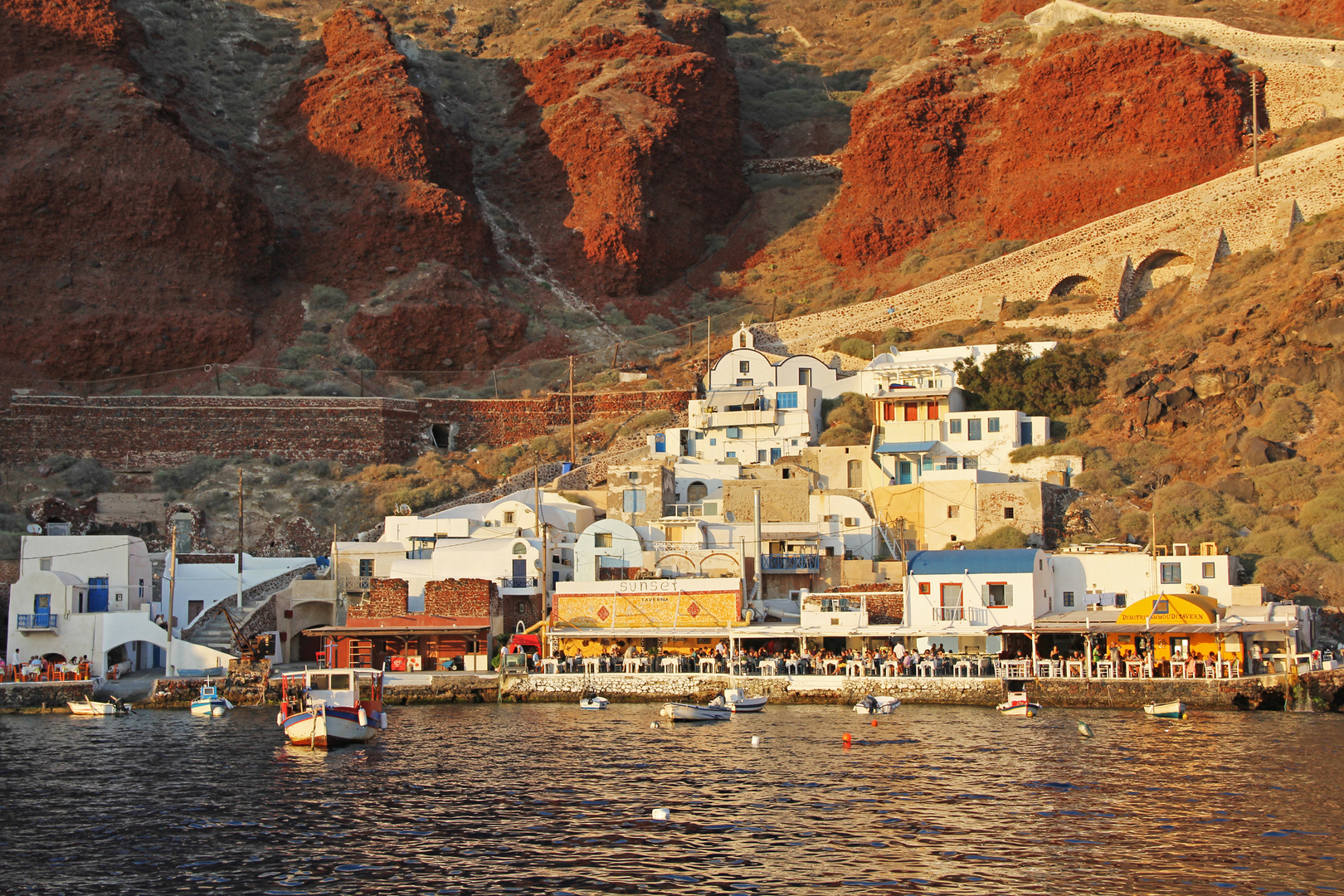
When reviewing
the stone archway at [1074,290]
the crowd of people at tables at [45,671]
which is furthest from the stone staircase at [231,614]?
the stone archway at [1074,290]

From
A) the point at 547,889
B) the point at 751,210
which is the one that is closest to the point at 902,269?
the point at 751,210

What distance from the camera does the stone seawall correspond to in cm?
4256

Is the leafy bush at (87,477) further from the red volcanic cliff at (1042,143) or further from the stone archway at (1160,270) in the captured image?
the stone archway at (1160,270)

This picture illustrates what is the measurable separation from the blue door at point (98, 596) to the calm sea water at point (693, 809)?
454 inches

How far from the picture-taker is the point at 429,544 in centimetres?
5159

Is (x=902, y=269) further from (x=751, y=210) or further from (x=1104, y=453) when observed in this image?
(x=1104, y=453)

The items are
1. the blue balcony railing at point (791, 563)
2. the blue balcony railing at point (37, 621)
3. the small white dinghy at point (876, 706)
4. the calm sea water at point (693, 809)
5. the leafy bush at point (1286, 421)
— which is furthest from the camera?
the leafy bush at point (1286, 421)

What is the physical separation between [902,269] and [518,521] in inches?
1286

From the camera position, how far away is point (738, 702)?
39.3 m

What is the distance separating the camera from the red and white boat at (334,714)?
3353 cm

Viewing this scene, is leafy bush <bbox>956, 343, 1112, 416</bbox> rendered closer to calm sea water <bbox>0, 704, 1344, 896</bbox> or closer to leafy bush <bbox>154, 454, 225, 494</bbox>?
calm sea water <bbox>0, 704, 1344, 896</bbox>

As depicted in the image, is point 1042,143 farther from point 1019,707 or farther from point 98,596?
point 98,596

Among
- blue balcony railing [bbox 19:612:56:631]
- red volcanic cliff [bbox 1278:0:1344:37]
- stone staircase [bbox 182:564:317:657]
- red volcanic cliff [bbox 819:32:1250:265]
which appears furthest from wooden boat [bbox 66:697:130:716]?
red volcanic cliff [bbox 1278:0:1344:37]

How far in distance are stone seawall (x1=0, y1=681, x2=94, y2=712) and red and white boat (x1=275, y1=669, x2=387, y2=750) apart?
780 cm
